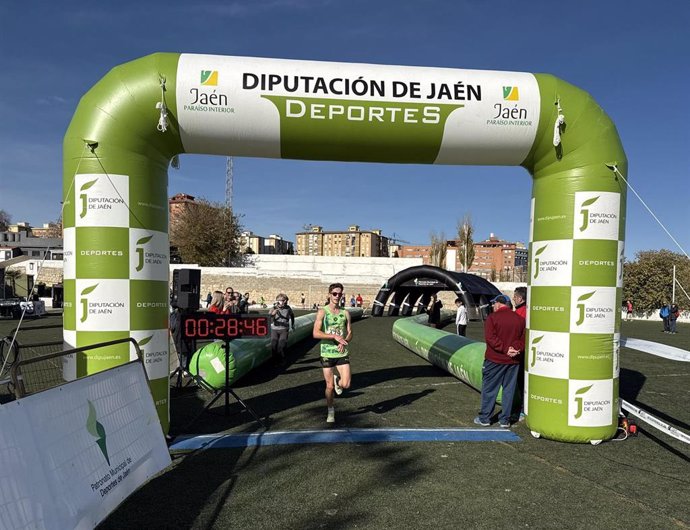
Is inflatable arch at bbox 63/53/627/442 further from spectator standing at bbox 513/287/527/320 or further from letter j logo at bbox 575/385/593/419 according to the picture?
spectator standing at bbox 513/287/527/320

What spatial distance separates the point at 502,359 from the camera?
5.68 meters

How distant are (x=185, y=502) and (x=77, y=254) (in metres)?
2.84

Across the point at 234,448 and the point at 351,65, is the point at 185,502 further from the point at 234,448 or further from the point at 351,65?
the point at 351,65

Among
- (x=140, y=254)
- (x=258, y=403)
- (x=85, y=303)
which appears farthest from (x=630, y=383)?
(x=85, y=303)

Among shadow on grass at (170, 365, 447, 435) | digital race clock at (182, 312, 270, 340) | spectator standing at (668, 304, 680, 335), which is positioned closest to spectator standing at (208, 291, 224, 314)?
shadow on grass at (170, 365, 447, 435)

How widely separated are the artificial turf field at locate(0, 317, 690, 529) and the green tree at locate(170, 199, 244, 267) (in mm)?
46380

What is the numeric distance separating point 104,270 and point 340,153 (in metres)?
2.98

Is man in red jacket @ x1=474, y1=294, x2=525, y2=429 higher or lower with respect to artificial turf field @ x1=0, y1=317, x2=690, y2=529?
higher

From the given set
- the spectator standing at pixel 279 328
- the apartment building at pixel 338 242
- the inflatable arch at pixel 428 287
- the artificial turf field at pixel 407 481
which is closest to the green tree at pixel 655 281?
the inflatable arch at pixel 428 287

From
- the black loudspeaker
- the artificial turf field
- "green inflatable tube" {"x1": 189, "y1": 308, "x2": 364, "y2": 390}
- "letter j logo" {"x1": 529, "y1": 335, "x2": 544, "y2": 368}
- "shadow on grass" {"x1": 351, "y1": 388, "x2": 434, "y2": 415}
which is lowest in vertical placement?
"shadow on grass" {"x1": 351, "y1": 388, "x2": 434, "y2": 415}

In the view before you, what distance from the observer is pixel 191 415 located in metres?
6.09

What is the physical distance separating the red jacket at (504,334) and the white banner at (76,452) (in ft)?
13.1

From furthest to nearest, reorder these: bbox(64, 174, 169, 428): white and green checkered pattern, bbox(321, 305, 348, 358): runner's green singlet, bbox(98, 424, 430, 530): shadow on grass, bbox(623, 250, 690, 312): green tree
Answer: bbox(623, 250, 690, 312): green tree < bbox(321, 305, 348, 358): runner's green singlet < bbox(64, 174, 169, 428): white and green checkered pattern < bbox(98, 424, 430, 530): shadow on grass

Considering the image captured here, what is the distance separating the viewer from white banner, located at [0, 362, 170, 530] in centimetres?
246
